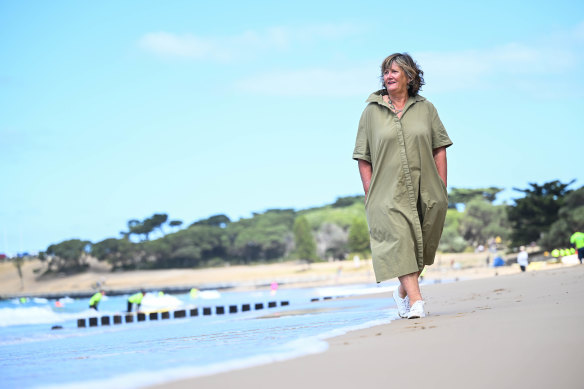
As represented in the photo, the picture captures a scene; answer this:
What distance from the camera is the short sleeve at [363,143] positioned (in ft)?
18.1

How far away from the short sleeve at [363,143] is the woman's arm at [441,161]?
0.51 metres

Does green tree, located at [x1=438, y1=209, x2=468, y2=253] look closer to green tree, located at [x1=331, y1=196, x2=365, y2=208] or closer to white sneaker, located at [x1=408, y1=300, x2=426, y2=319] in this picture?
green tree, located at [x1=331, y1=196, x2=365, y2=208]

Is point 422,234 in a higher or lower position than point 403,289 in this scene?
higher

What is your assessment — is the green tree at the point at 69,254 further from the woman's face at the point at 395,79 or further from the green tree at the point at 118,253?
the woman's face at the point at 395,79

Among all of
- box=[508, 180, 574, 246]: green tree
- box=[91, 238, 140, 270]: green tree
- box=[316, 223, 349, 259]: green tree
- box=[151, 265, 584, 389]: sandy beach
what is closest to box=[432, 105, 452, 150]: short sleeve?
box=[151, 265, 584, 389]: sandy beach

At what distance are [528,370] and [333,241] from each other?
3944 inches

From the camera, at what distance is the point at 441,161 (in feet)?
17.8

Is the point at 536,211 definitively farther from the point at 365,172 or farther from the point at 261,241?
the point at 261,241

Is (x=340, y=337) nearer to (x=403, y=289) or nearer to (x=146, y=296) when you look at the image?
(x=403, y=289)

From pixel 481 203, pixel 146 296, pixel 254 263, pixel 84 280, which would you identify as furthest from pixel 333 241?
pixel 146 296

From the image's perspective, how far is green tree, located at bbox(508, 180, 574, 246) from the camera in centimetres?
4572

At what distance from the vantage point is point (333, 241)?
336 ft

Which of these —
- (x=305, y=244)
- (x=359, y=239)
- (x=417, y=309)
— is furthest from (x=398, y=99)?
(x=305, y=244)

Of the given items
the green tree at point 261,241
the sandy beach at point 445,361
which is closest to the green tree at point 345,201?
the green tree at point 261,241
